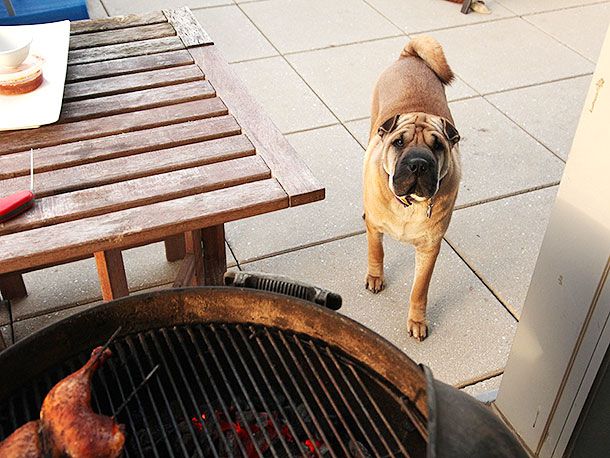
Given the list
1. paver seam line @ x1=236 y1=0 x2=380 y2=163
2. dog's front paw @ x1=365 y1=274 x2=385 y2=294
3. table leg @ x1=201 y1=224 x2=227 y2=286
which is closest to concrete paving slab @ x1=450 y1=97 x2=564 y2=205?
paver seam line @ x1=236 y1=0 x2=380 y2=163

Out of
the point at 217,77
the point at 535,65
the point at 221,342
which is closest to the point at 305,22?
the point at 535,65

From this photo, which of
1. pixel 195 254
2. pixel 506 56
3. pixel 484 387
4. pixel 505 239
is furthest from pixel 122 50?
pixel 506 56

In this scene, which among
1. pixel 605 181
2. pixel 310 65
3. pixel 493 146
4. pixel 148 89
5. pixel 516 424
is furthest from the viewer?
pixel 310 65

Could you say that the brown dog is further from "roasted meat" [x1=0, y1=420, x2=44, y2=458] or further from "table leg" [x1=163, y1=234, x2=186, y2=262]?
"roasted meat" [x1=0, y1=420, x2=44, y2=458]

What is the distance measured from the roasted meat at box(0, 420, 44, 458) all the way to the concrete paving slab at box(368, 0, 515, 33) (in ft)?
14.2

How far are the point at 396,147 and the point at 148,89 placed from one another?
870mm

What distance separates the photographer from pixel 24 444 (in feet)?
3.93

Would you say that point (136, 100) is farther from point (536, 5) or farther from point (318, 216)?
point (536, 5)

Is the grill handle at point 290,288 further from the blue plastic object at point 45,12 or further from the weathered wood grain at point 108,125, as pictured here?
the blue plastic object at point 45,12

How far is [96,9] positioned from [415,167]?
371 cm

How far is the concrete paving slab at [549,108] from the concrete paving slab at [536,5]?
1181 mm

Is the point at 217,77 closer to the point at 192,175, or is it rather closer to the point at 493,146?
the point at 192,175

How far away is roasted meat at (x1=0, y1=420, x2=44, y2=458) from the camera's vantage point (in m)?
1.18

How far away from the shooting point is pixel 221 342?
1526 millimetres
